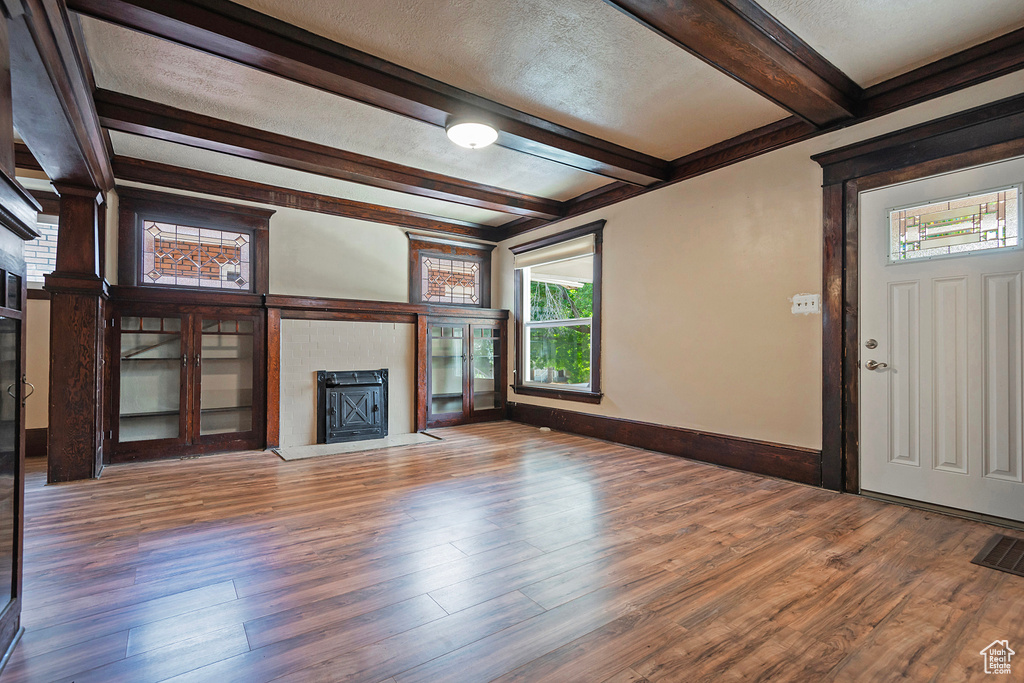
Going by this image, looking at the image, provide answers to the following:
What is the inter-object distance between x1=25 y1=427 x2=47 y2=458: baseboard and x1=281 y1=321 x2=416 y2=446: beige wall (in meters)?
2.20

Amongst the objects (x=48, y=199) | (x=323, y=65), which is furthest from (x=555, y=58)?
(x=48, y=199)

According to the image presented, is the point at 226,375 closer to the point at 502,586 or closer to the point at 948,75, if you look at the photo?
the point at 502,586

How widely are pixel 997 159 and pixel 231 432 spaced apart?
6.35 meters

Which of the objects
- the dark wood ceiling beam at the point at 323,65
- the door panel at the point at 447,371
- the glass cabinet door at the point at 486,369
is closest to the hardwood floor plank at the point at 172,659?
the dark wood ceiling beam at the point at 323,65

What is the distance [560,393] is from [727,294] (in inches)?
95.8

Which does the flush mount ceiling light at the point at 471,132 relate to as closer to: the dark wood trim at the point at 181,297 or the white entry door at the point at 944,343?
→ the white entry door at the point at 944,343

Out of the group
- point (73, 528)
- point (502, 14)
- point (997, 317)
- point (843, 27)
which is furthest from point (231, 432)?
point (997, 317)

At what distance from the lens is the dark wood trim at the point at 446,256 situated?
6195 mm

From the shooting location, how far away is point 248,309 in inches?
196

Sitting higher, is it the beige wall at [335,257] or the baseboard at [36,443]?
the beige wall at [335,257]

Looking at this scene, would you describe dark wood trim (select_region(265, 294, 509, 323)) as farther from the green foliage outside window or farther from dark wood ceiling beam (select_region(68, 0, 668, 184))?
dark wood ceiling beam (select_region(68, 0, 668, 184))

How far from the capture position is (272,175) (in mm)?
4742

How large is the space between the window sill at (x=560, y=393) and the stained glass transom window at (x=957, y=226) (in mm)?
2986

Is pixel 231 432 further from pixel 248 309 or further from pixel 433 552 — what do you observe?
pixel 433 552
